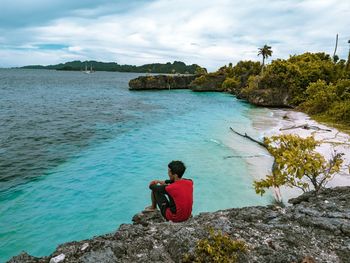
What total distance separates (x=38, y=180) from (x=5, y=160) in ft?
15.5

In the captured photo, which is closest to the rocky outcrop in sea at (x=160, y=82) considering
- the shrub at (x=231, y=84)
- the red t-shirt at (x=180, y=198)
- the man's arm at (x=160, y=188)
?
the shrub at (x=231, y=84)

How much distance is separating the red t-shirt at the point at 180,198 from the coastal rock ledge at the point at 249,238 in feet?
1.50

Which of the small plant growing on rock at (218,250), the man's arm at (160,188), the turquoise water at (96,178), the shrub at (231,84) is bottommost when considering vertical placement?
the turquoise water at (96,178)

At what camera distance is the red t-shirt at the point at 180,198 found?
6.61 m

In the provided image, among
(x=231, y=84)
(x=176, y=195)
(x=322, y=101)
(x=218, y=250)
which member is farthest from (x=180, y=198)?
(x=231, y=84)

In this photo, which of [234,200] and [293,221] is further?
[234,200]

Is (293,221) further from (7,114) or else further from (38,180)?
(7,114)

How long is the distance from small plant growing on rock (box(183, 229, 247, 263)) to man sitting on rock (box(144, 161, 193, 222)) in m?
1.75

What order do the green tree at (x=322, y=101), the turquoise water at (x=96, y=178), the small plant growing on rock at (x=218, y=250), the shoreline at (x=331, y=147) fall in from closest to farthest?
the small plant growing on rock at (x=218, y=250) < the turquoise water at (x=96, y=178) < the shoreline at (x=331, y=147) < the green tree at (x=322, y=101)

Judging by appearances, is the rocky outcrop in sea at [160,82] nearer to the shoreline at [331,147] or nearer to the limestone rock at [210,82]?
the limestone rock at [210,82]

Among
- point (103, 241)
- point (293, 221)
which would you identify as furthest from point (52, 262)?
point (293, 221)

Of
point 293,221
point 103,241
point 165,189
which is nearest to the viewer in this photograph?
point 103,241

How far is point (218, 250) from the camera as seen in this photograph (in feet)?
15.3

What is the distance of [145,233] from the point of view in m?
5.54
